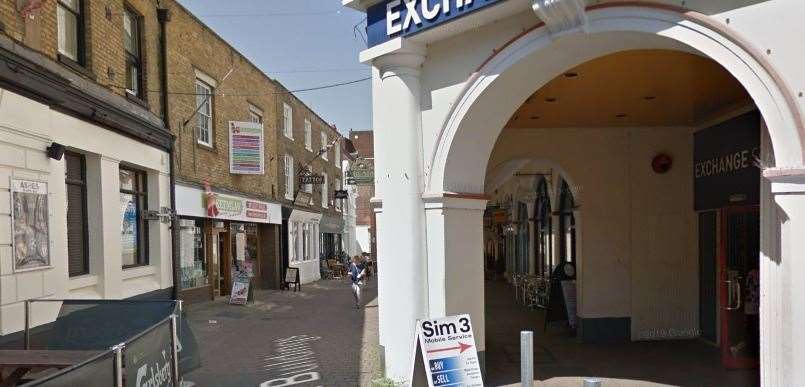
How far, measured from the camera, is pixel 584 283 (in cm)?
962

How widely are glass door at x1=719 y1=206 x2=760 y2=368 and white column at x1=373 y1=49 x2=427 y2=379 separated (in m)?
4.18

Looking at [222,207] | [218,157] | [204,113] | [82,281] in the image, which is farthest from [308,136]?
[82,281]

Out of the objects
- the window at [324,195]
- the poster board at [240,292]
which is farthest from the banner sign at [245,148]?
the window at [324,195]

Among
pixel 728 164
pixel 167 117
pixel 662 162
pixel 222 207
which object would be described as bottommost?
pixel 222 207

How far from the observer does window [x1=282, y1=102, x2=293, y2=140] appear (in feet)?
74.5

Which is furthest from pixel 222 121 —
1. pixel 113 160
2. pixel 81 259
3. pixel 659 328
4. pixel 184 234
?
pixel 659 328

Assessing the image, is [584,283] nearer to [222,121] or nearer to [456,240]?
[456,240]

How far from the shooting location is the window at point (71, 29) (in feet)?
30.6

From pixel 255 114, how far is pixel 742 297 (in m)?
15.7

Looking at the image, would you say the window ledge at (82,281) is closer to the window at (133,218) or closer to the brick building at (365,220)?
the window at (133,218)

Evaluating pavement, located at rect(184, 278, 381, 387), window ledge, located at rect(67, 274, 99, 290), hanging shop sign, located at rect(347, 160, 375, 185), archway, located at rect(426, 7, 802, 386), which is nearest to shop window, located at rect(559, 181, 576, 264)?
pavement, located at rect(184, 278, 381, 387)

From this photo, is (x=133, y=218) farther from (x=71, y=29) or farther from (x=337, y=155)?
(x=337, y=155)

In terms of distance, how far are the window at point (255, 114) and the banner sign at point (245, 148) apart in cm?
175

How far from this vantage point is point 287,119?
23.2 m
